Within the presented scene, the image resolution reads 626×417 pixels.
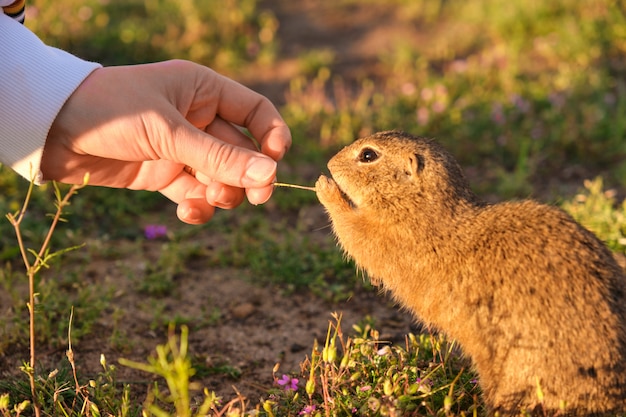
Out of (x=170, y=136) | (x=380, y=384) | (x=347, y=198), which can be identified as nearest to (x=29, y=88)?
(x=170, y=136)

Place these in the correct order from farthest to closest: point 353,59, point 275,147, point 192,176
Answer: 1. point 353,59
2. point 192,176
3. point 275,147

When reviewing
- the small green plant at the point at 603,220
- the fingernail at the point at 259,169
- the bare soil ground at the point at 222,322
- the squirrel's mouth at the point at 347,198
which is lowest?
the bare soil ground at the point at 222,322

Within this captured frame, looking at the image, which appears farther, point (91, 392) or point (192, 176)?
point (192, 176)

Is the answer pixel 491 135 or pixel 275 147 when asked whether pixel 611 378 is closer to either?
pixel 275 147

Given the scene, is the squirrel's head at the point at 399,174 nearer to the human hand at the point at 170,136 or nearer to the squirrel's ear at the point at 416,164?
the squirrel's ear at the point at 416,164

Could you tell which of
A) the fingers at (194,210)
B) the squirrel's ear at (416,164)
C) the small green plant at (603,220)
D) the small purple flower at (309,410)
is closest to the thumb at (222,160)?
the fingers at (194,210)

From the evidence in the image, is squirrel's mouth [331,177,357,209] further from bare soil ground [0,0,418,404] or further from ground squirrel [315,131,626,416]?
bare soil ground [0,0,418,404]

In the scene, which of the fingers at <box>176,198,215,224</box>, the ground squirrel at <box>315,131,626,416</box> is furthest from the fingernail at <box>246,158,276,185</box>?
the fingers at <box>176,198,215,224</box>

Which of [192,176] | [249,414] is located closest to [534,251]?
[249,414]
